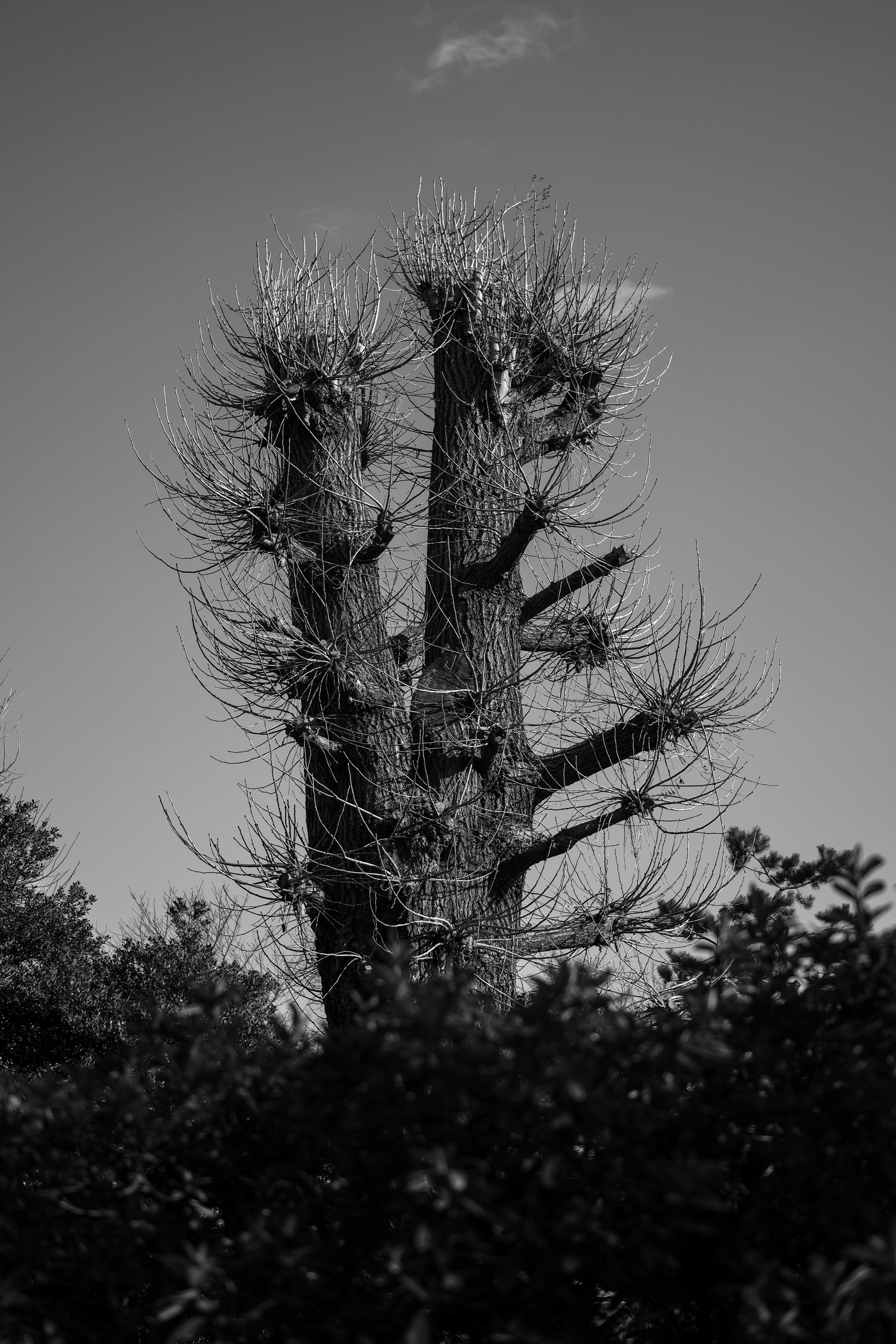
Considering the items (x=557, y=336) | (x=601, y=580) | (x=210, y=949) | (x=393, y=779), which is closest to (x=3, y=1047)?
(x=210, y=949)

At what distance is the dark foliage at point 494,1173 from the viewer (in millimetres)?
2479

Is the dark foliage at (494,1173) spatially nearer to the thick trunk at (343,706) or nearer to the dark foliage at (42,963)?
the thick trunk at (343,706)

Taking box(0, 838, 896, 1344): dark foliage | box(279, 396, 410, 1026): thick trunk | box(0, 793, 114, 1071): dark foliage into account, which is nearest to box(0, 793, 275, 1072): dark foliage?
box(0, 793, 114, 1071): dark foliage

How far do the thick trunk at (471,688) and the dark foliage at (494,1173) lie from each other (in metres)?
4.55

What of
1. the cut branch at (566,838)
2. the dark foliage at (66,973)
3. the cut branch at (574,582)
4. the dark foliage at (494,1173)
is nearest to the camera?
the dark foliage at (494,1173)

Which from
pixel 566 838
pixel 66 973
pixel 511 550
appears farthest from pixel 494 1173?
pixel 66 973

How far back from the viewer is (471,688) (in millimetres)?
8891

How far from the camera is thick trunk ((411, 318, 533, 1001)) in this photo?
322 inches

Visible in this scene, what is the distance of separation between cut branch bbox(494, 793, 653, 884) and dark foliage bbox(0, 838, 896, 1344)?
4496 mm

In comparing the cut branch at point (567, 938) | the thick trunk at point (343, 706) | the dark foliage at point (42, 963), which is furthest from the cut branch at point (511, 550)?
the dark foliage at point (42, 963)

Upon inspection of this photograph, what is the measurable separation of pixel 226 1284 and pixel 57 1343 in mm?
479

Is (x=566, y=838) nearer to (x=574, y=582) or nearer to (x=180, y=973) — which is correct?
(x=574, y=582)

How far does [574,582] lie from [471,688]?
1.29 m

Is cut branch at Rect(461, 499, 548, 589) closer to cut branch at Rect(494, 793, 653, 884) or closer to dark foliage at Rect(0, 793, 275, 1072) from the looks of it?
cut branch at Rect(494, 793, 653, 884)
